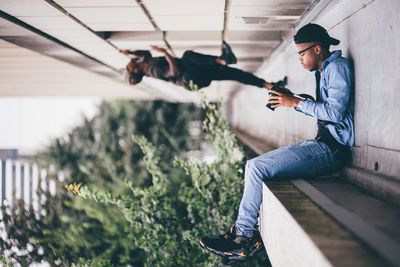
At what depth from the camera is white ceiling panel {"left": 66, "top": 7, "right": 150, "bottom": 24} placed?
4.77 metres

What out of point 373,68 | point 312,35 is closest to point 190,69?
point 312,35

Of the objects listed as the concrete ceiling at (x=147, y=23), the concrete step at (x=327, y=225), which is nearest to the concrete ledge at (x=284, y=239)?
the concrete step at (x=327, y=225)

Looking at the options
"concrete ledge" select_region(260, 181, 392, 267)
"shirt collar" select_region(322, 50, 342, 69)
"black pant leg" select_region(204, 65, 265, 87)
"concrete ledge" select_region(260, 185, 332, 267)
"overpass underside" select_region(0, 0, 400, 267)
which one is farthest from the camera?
"black pant leg" select_region(204, 65, 265, 87)

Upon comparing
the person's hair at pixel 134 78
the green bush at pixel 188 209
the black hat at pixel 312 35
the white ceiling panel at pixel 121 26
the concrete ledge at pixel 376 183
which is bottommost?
the green bush at pixel 188 209

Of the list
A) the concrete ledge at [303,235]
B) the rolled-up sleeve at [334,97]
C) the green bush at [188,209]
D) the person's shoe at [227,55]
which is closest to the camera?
the concrete ledge at [303,235]

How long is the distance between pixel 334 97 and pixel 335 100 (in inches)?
0.9

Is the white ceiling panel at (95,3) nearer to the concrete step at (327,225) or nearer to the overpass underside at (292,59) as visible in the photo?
the overpass underside at (292,59)

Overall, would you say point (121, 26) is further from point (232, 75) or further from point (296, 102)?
point (296, 102)

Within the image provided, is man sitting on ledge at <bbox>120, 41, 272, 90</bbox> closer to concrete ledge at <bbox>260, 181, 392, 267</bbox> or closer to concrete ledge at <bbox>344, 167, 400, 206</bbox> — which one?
concrete ledge at <bbox>344, 167, 400, 206</bbox>

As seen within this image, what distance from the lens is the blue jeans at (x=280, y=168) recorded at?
380cm

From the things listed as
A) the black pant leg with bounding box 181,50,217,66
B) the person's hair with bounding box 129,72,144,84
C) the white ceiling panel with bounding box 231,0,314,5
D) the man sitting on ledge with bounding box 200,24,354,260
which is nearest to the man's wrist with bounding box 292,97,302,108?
the man sitting on ledge with bounding box 200,24,354,260

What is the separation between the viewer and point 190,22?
5.52 m

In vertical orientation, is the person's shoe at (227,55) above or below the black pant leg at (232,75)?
above

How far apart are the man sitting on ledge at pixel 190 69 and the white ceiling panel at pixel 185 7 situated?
0.91 m
